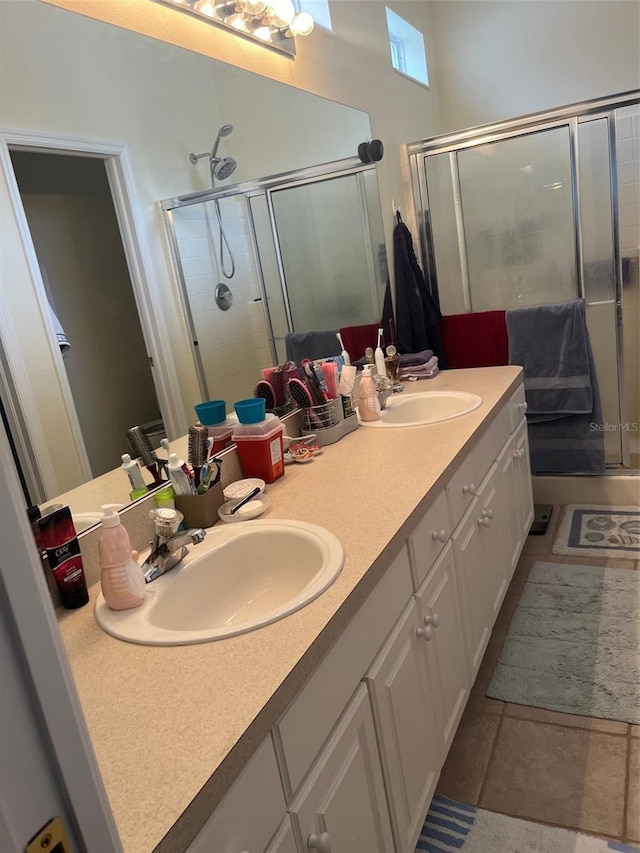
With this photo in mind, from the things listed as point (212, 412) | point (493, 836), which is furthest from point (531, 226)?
point (493, 836)

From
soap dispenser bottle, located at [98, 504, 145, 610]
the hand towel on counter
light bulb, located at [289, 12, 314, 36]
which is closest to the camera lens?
soap dispenser bottle, located at [98, 504, 145, 610]

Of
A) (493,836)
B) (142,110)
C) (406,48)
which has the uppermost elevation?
(406,48)

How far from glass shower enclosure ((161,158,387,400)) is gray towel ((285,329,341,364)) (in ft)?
0.10

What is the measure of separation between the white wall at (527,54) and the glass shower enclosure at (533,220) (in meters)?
0.40

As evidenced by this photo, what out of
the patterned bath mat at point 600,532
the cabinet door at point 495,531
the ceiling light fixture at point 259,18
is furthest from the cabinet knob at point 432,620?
the ceiling light fixture at point 259,18

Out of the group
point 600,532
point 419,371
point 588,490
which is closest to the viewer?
point 419,371

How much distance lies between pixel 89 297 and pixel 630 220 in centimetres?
280

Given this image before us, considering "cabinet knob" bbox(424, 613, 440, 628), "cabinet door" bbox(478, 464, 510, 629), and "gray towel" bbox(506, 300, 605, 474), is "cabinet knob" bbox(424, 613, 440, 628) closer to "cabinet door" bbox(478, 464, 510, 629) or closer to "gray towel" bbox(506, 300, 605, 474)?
"cabinet door" bbox(478, 464, 510, 629)

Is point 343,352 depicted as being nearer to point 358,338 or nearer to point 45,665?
point 358,338

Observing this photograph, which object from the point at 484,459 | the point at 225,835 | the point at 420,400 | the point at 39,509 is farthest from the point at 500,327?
the point at 225,835

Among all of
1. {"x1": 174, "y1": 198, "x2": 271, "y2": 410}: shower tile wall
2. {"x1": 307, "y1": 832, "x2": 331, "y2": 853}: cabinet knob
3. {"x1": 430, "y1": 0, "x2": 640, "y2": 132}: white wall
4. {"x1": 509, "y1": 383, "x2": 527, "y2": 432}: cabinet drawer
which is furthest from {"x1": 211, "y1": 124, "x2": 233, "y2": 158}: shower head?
{"x1": 430, "y1": 0, "x2": 640, "y2": 132}: white wall

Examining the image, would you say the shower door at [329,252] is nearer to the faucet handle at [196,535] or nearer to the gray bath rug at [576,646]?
the faucet handle at [196,535]

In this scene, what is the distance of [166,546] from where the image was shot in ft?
3.99

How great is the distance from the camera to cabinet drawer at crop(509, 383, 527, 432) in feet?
7.86
